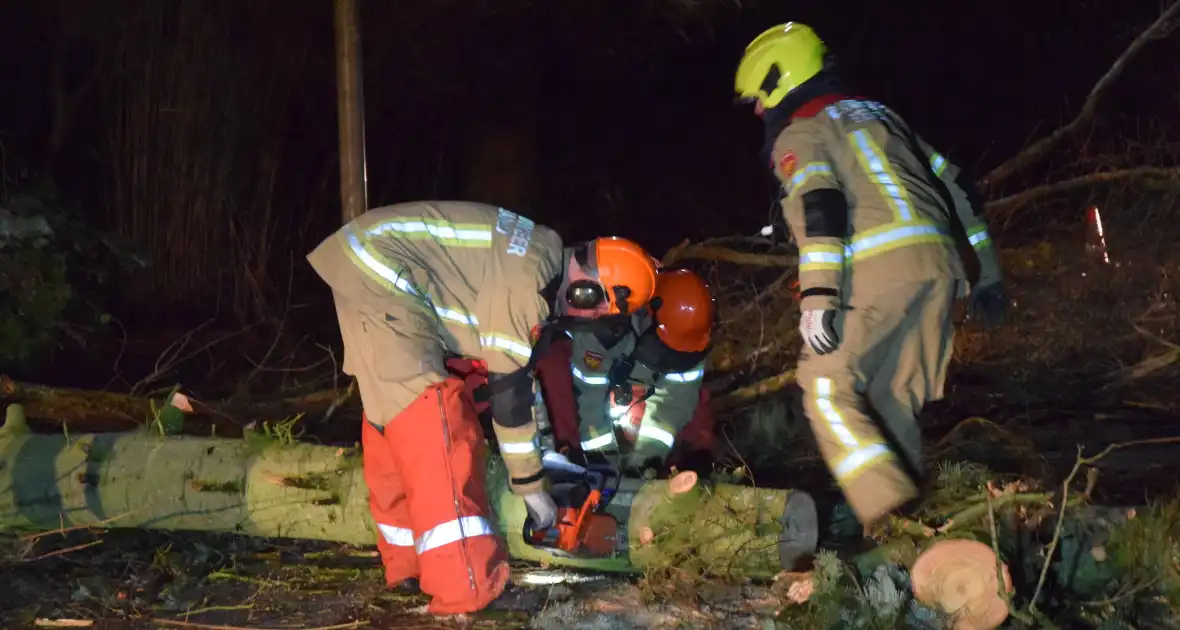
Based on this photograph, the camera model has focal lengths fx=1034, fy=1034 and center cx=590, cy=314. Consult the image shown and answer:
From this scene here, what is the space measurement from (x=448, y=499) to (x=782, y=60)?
186 cm

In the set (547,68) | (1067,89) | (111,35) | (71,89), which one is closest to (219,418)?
(547,68)

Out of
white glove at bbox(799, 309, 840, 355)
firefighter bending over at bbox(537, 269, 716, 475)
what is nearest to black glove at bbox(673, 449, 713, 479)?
firefighter bending over at bbox(537, 269, 716, 475)

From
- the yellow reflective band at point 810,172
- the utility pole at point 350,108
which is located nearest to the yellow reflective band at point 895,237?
the yellow reflective band at point 810,172

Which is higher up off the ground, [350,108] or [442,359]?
[350,108]

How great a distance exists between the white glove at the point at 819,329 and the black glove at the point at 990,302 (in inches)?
29.2

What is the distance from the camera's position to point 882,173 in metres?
3.40

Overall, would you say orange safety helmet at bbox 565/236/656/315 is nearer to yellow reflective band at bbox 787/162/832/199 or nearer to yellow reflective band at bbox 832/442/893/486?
yellow reflective band at bbox 787/162/832/199

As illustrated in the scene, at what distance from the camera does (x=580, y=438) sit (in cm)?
A: 404

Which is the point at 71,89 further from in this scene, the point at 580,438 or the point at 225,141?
the point at 580,438

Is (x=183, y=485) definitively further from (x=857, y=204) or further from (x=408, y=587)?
(x=857, y=204)

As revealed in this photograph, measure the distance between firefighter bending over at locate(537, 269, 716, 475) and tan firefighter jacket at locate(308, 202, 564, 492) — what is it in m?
0.81

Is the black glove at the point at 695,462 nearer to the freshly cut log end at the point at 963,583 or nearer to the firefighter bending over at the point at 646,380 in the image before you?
the firefighter bending over at the point at 646,380

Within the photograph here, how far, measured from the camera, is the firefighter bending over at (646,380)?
13.2 ft

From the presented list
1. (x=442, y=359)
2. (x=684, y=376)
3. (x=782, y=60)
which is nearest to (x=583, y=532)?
(x=442, y=359)
